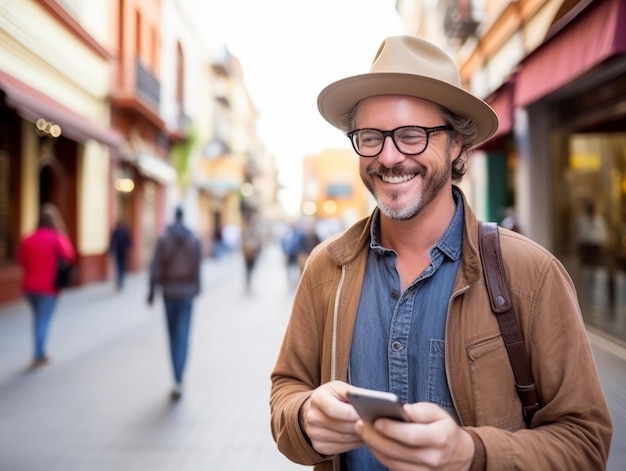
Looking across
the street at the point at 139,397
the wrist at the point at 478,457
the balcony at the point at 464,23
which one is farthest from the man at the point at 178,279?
the balcony at the point at 464,23

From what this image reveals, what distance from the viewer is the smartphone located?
0.96m

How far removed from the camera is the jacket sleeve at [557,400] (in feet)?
3.89

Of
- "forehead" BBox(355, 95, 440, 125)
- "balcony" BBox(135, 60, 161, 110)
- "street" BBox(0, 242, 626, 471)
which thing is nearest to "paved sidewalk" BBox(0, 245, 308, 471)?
"street" BBox(0, 242, 626, 471)

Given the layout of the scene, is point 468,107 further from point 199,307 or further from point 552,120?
point 199,307

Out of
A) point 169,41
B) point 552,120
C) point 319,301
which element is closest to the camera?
point 319,301

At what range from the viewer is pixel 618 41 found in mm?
3693

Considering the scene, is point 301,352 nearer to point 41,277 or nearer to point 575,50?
point 575,50

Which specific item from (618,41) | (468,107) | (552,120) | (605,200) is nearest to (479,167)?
(605,200)

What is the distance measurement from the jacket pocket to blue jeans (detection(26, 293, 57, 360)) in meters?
5.97

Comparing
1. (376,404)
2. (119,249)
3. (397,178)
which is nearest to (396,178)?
(397,178)

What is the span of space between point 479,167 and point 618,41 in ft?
18.5

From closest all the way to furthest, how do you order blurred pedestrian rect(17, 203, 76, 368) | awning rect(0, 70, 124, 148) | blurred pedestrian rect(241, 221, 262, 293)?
awning rect(0, 70, 124, 148), blurred pedestrian rect(17, 203, 76, 368), blurred pedestrian rect(241, 221, 262, 293)

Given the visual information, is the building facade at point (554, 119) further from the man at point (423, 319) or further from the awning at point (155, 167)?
the awning at point (155, 167)

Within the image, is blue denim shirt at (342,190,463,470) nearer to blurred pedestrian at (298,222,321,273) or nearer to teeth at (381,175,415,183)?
teeth at (381,175,415,183)
